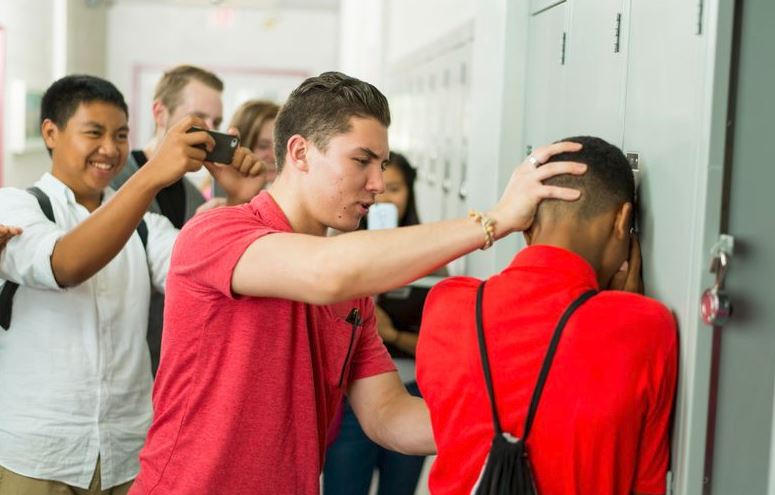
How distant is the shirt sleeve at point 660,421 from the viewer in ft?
4.79

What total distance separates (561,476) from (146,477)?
2.80 feet

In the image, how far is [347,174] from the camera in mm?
1783

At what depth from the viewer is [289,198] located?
186cm

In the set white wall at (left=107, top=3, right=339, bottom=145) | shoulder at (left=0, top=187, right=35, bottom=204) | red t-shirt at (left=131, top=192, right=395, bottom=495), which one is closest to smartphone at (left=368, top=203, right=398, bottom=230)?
shoulder at (left=0, top=187, right=35, bottom=204)

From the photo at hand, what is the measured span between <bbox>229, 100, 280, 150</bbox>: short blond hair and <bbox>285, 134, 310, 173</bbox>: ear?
5.88 ft

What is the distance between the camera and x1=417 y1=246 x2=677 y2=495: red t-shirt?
55.2 inches

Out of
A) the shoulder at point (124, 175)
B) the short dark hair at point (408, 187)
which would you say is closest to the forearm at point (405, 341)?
the short dark hair at point (408, 187)

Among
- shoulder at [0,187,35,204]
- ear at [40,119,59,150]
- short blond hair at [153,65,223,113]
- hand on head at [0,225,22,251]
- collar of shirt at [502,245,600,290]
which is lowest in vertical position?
hand on head at [0,225,22,251]

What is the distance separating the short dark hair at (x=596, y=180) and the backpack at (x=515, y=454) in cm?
16

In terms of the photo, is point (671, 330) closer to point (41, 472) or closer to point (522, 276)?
point (522, 276)

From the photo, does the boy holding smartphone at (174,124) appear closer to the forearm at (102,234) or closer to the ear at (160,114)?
the ear at (160,114)

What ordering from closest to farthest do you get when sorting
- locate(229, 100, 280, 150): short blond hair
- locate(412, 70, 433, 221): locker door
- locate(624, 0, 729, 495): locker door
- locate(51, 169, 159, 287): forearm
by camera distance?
locate(624, 0, 729, 495): locker door
locate(51, 169, 159, 287): forearm
locate(229, 100, 280, 150): short blond hair
locate(412, 70, 433, 221): locker door

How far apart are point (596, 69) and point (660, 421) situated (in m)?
0.75

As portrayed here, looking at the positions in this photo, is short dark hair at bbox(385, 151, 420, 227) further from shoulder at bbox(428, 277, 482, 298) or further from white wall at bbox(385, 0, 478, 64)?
shoulder at bbox(428, 277, 482, 298)
